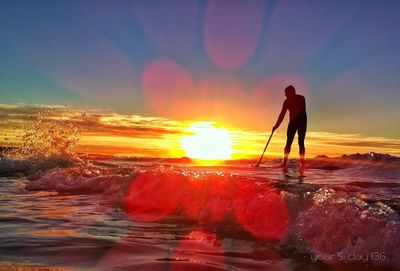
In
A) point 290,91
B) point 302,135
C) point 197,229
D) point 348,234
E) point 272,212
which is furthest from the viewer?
point 290,91

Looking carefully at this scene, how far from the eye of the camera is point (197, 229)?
5.02 m

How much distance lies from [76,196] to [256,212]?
4153mm

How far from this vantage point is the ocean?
3.49m

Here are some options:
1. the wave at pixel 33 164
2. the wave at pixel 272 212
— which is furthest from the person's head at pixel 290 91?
the wave at pixel 33 164

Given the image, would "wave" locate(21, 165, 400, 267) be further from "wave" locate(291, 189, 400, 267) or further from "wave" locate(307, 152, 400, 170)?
"wave" locate(307, 152, 400, 170)

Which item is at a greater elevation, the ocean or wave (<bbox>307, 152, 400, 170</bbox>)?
wave (<bbox>307, 152, 400, 170</bbox>)

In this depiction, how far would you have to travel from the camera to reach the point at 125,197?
7.04m

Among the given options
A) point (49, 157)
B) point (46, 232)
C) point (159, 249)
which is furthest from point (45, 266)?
point (49, 157)

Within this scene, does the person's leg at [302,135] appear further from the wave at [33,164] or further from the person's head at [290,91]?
the wave at [33,164]

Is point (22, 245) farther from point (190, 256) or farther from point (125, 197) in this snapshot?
point (125, 197)

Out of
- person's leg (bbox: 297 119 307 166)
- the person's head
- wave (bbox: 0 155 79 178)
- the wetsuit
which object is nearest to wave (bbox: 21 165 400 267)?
person's leg (bbox: 297 119 307 166)

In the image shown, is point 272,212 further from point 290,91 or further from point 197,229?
point 290,91

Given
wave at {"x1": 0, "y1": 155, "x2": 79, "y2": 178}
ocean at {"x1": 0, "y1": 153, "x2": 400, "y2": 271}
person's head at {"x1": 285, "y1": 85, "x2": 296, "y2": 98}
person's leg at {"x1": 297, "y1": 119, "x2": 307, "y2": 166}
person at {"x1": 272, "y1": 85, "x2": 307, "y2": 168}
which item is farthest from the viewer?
wave at {"x1": 0, "y1": 155, "x2": 79, "y2": 178}

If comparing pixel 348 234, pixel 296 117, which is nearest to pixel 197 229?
pixel 348 234
